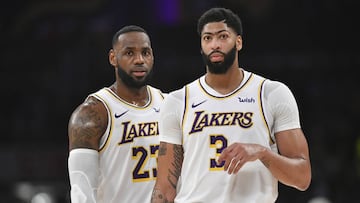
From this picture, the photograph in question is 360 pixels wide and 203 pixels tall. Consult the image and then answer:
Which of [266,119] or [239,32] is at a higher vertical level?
[239,32]

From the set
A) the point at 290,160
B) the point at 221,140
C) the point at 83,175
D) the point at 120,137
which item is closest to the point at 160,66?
the point at 120,137

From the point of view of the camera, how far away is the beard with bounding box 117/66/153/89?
16.4ft

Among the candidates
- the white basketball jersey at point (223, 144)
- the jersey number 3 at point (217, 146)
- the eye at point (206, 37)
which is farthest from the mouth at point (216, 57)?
the jersey number 3 at point (217, 146)

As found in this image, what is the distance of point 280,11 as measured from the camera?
14172 mm

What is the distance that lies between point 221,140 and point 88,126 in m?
1.15

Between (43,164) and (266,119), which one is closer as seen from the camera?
(266,119)

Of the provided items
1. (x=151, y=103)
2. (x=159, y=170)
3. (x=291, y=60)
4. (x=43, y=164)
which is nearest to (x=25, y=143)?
(x=43, y=164)

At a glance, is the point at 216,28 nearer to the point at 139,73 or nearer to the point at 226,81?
the point at 226,81

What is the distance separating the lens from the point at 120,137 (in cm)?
489

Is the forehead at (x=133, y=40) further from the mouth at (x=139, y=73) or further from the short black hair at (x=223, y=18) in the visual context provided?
the short black hair at (x=223, y=18)

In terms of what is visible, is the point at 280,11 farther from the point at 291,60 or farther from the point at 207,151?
the point at 207,151

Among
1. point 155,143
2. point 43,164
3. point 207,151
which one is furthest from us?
point 43,164

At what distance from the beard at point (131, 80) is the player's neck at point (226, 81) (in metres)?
0.90

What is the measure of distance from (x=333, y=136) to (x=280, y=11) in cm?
353
